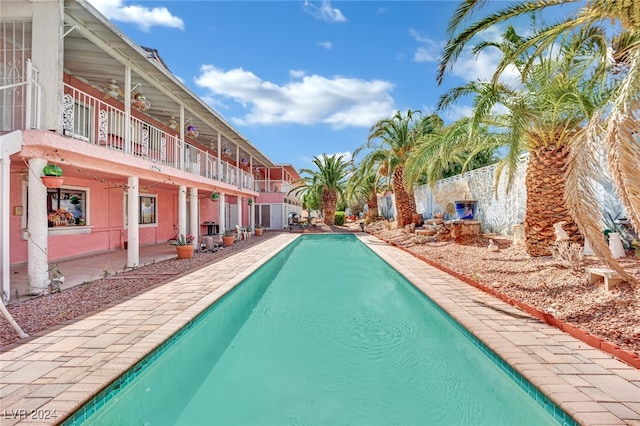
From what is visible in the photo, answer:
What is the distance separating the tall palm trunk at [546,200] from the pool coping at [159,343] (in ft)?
11.1

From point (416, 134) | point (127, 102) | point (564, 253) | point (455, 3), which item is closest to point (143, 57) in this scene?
point (127, 102)

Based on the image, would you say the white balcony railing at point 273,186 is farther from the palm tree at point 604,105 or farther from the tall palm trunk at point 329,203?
the palm tree at point 604,105

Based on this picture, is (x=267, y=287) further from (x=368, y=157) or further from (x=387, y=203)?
(x=387, y=203)

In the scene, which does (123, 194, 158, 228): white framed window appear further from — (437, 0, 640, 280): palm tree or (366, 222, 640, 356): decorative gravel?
(437, 0, 640, 280): palm tree

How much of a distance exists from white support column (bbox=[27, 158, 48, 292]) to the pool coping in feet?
6.56

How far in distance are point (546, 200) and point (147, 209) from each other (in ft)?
51.4

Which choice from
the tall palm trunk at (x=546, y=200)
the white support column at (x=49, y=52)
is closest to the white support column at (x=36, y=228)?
the white support column at (x=49, y=52)

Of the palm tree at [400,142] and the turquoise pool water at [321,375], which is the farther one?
the palm tree at [400,142]

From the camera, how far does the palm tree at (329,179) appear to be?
97.7ft

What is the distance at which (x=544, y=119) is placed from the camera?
8562 millimetres

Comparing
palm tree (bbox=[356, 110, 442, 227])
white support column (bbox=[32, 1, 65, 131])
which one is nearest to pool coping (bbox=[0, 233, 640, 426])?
white support column (bbox=[32, 1, 65, 131])

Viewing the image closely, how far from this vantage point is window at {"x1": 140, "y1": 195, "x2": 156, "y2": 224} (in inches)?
602

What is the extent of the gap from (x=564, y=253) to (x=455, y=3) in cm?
563

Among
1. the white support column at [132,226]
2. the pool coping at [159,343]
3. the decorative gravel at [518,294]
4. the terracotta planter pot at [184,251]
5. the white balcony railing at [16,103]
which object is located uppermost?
the white balcony railing at [16,103]
